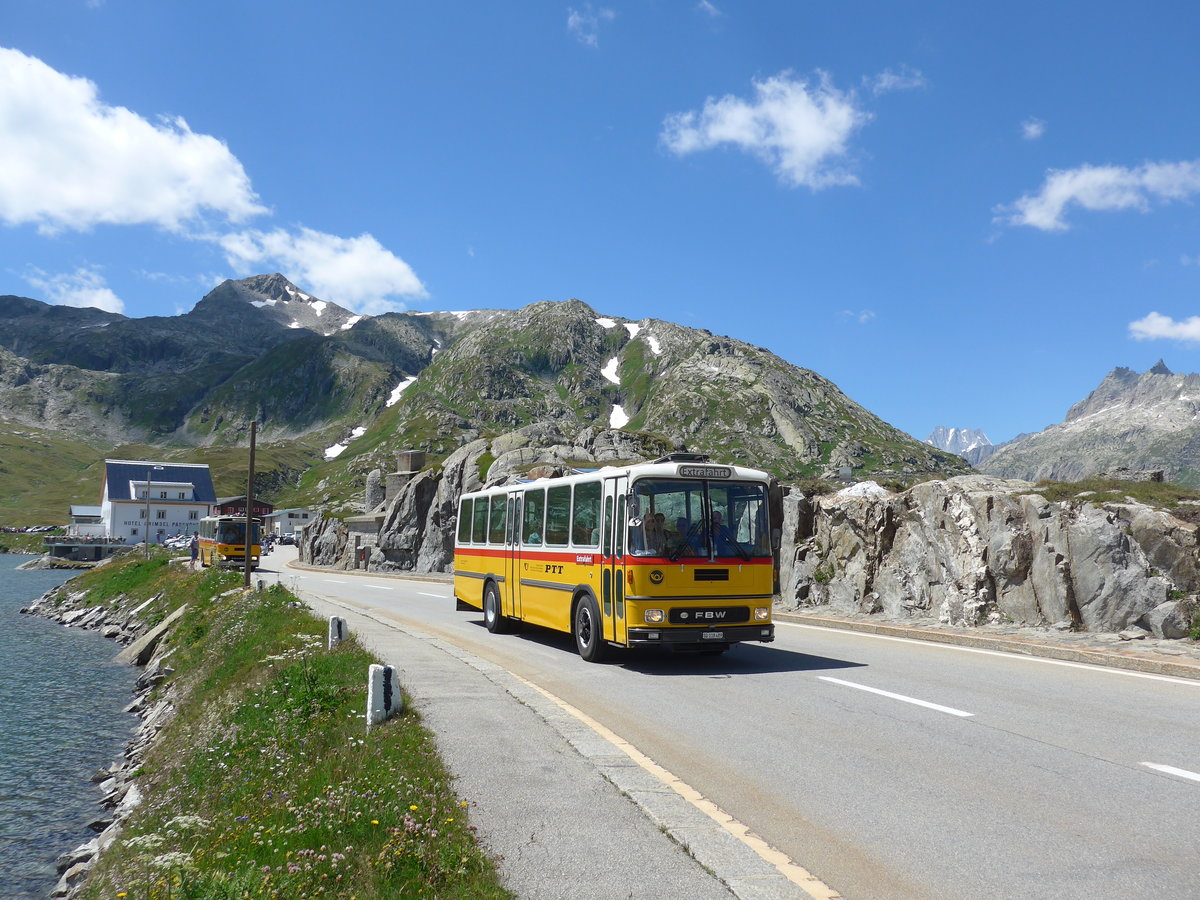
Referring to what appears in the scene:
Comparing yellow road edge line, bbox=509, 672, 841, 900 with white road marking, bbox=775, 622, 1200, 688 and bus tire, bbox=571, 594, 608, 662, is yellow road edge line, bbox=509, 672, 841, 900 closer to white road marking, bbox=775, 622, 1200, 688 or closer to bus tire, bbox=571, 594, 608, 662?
bus tire, bbox=571, 594, 608, 662

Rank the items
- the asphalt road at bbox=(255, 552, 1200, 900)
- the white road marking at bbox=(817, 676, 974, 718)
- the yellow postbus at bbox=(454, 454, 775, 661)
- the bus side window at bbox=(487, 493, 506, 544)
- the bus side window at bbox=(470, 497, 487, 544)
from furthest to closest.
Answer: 1. the bus side window at bbox=(470, 497, 487, 544)
2. the bus side window at bbox=(487, 493, 506, 544)
3. the yellow postbus at bbox=(454, 454, 775, 661)
4. the white road marking at bbox=(817, 676, 974, 718)
5. the asphalt road at bbox=(255, 552, 1200, 900)

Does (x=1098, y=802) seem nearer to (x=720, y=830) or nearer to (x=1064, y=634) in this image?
(x=720, y=830)

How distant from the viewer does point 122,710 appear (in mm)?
22594

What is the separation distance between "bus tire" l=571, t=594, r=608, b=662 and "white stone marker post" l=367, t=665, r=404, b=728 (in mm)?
5111

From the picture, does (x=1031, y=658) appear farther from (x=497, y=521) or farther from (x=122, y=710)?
(x=122, y=710)

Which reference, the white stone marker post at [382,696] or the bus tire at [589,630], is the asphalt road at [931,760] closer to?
the bus tire at [589,630]

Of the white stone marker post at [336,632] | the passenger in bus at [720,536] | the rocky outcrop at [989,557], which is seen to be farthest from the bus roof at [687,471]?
the rocky outcrop at [989,557]

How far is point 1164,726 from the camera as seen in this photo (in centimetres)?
905

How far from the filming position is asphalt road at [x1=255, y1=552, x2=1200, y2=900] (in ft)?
17.5

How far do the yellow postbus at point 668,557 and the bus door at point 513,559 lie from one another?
9.59ft

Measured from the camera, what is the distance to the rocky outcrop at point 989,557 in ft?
50.1

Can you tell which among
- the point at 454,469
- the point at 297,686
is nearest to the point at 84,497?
the point at 454,469

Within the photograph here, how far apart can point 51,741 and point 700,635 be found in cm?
1547

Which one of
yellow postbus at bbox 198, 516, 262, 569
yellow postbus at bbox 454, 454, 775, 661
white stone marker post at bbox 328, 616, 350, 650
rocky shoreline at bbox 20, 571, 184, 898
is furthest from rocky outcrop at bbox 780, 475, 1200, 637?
yellow postbus at bbox 198, 516, 262, 569
